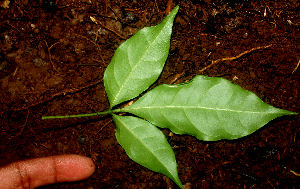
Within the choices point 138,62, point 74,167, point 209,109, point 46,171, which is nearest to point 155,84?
point 138,62

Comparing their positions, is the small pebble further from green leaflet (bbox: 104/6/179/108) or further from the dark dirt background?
green leaflet (bbox: 104/6/179/108)

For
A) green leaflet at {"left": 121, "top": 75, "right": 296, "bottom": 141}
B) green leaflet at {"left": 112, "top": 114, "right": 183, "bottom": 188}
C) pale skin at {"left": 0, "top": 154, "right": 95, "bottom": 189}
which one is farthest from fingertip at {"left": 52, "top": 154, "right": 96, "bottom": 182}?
green leaflet at {"left": 121, "top": 75, "right": 296, "bottom": 141}

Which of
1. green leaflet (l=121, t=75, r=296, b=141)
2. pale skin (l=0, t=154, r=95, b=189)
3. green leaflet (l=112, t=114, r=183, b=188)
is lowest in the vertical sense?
pale skin (l=0, t=154, r=95, b=189)

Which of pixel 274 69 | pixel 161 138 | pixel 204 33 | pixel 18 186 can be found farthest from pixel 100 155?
pixel 274 69

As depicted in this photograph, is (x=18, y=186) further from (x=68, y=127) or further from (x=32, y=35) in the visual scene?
(x=32, y=35)

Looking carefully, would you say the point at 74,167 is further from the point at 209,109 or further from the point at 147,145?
the point at 209,109

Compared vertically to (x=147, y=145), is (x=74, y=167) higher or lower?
lower

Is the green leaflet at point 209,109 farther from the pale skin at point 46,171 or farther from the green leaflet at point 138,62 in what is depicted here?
the pale skin at point 46,171
